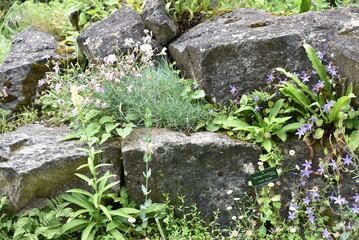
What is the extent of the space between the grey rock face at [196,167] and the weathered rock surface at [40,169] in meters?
0.23

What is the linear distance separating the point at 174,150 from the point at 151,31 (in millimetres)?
1798

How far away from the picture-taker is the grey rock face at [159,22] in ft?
16.0

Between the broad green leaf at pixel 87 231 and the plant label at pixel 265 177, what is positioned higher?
the plant label at pixel 265 177

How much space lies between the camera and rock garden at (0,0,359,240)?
3.55 metres

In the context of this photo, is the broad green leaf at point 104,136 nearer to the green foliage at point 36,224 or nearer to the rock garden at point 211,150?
the rock garden at point 211,150

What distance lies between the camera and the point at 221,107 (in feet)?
13.6

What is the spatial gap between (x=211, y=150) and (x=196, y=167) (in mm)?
202

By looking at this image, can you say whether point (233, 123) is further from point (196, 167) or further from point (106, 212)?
point (106, 212)

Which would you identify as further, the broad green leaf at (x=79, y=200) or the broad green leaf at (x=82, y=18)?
the broad green leaf at (x=82, y=18)

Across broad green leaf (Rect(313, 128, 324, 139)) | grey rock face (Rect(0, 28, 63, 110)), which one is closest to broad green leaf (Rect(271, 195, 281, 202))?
broad green leaf (Rect(313, 128, 324, 139))

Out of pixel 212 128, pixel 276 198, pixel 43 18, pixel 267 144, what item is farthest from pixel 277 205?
pixel 43 18

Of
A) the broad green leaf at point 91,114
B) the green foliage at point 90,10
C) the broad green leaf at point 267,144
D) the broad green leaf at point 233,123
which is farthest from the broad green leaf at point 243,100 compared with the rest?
the green foliage at point 90,10

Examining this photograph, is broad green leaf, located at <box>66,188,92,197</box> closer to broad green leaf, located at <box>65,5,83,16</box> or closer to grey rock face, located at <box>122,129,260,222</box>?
grey rock face, located at <box>122,129,260,222</box>

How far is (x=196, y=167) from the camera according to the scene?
146 inches
